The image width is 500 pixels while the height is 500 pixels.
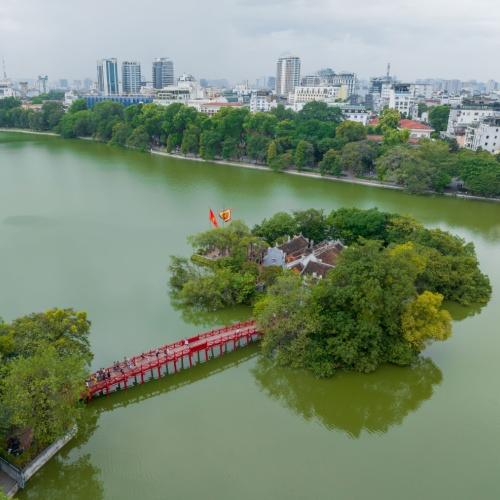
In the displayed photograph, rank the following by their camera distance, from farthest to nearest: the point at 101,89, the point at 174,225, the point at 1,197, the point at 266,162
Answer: the point at 101,89, the point at 266,162, the point at 1,197, the point at 174,225

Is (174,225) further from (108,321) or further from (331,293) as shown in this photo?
(331,293)

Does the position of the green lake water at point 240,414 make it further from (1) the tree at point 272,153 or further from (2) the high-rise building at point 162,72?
(2) the high-rise building at point 162,72

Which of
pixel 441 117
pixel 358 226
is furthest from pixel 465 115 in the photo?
pixel 358 226

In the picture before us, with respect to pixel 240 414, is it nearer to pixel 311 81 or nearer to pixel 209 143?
pixel 209 143

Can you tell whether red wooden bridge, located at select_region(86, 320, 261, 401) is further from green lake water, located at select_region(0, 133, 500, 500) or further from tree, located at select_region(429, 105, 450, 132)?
tree, located at select_region(429, 105, 450, 132)

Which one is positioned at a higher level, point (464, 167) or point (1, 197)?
point (464, 167)

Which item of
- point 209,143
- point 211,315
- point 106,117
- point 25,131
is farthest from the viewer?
point 25,131

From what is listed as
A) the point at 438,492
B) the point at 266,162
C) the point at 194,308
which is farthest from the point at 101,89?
the point at 438,492
